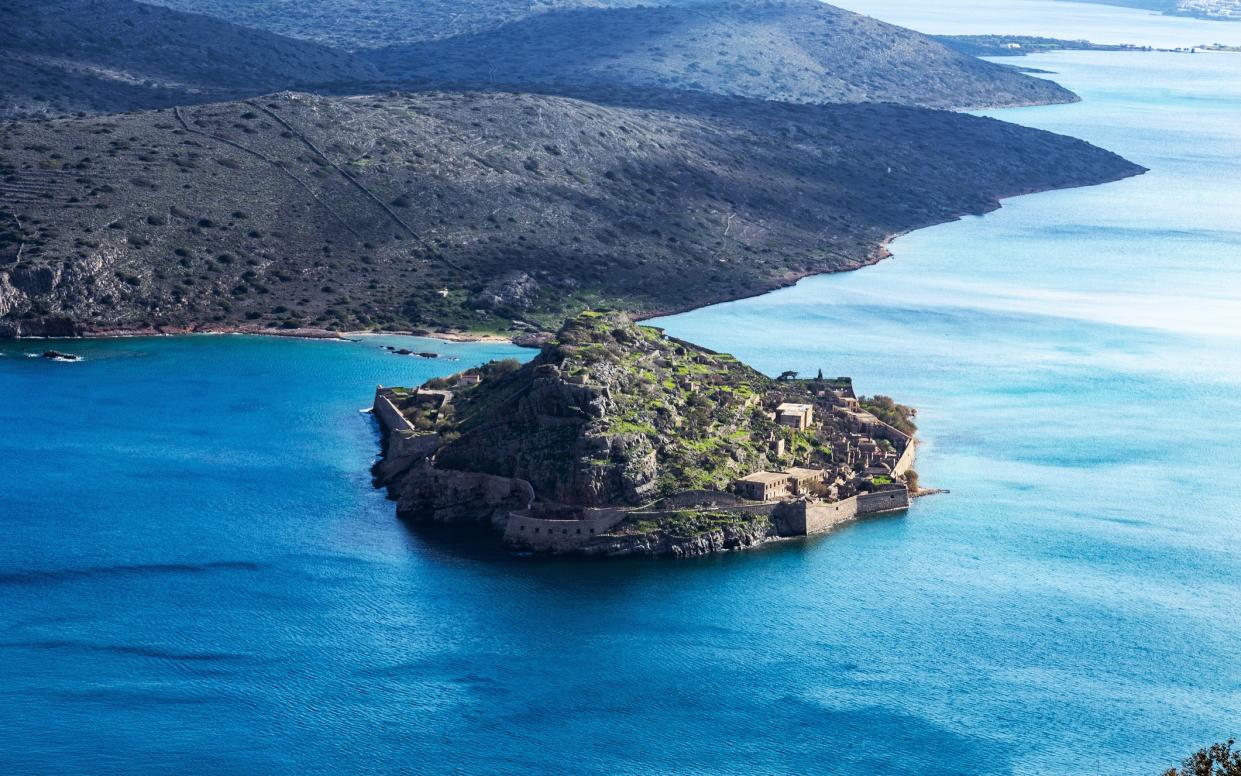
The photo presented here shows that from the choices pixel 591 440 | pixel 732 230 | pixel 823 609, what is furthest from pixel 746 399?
pixel 732 230

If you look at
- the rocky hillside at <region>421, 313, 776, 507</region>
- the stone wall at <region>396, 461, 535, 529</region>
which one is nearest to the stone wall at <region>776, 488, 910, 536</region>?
the rocky hillside at <region>421, 313, 776, 507</region>

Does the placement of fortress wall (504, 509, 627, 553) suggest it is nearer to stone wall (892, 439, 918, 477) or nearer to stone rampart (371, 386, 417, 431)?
stone rampart (371, 386, 417, 431)

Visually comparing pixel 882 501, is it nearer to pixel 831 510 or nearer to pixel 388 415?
pixel 831 510

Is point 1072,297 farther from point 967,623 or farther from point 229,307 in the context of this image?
point 967,623

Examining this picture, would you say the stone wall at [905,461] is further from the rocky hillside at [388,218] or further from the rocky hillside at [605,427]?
the rocky hillside at [388,218]

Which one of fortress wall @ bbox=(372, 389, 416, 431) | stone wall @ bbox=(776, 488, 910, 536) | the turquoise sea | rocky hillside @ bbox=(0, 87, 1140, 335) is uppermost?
rocky hillside @ bbox=(0, 87, 1140, 335)

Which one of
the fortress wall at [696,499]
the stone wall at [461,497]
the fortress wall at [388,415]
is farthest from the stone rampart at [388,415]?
the fortress wall at [696,499]
